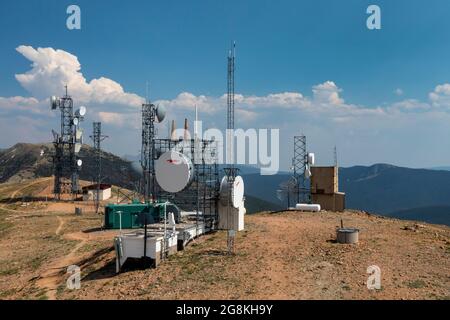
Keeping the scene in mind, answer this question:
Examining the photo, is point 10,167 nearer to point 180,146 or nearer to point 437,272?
point 180,146

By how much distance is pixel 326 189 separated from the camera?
57.5 meters

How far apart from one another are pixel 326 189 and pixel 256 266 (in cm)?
3379

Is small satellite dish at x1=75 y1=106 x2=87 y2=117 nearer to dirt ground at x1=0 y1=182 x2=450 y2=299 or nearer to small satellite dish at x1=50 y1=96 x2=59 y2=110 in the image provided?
small satellite dish at x1=50 y1=96 x2=59 y2=110

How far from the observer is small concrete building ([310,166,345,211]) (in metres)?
56.4

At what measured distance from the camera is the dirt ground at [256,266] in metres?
22.4

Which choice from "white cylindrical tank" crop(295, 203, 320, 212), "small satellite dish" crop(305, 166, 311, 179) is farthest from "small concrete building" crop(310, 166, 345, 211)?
"white cylindrical tank" crop(295, 203, 320, 212)

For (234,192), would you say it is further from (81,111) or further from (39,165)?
(39,165)

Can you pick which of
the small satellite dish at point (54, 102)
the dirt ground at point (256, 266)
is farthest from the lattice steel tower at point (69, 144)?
the dirt ground at point (256, 266)

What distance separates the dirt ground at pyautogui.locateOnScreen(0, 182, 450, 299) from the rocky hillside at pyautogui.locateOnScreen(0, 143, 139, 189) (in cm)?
10343

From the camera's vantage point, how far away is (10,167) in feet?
545
